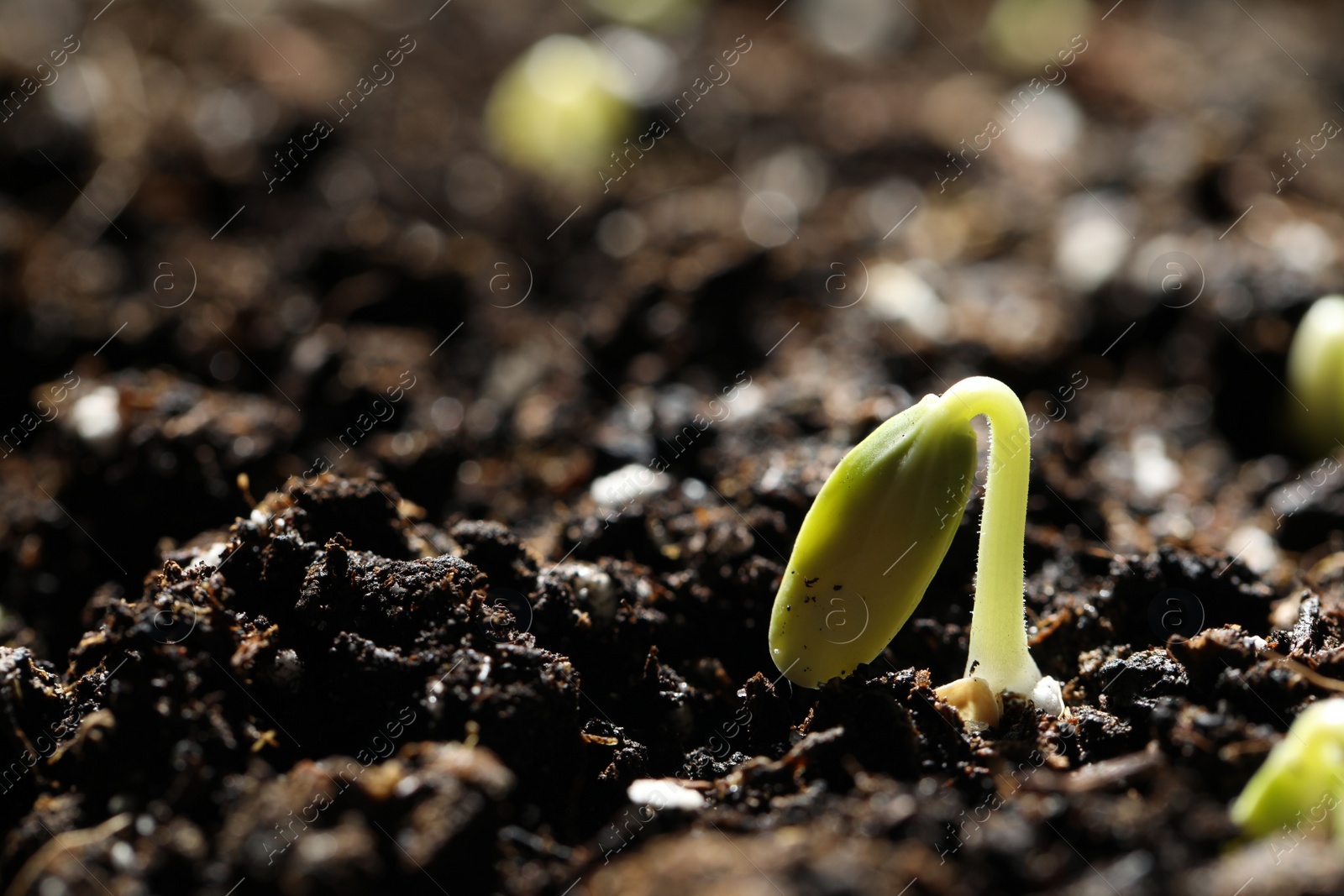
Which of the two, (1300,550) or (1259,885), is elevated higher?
(1259,885)

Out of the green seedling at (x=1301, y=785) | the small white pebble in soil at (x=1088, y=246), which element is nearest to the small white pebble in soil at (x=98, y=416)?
the green seedling at (x=1301, y=785)

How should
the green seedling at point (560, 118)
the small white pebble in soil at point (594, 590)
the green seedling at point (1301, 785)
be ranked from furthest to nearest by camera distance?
the green seedling at point (560, 118)
the small white pebble in soil at point (594, 590)
the green seedling at point (1301, 785)

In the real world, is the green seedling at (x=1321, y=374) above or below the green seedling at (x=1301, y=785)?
below

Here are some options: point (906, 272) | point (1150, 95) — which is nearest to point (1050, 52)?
point (1150, 95)

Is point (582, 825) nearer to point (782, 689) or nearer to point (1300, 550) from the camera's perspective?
point (782, 689)

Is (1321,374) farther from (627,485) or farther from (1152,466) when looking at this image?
(627,485)

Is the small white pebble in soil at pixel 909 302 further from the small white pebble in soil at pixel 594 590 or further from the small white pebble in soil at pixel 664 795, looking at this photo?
the small white pebble in soil at pixel 664 795
